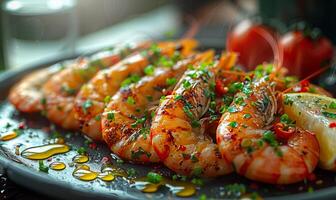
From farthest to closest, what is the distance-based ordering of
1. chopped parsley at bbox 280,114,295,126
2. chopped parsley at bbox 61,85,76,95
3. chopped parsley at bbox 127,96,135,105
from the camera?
chopped parsley at bbox 61,85,76,95 < chopped parsley at bbox 127,96,135,105 < chopped parsley at bbox 280,114,295,126

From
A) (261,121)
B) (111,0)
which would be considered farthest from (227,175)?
(111,0)

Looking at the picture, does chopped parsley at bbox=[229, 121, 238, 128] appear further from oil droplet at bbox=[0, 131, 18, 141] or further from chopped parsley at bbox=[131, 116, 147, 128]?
oil droplet at bbox=[0, 131, 18, 141]

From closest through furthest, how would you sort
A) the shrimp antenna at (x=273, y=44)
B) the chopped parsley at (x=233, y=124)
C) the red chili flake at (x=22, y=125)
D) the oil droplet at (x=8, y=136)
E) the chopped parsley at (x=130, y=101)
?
1. the chopped parsley at (x=233, y=124)
2. the chopped parsley at (x=130, y=101)
3. the oil droplet at (x=8, y=136)
4. the red chili flake at (x=22, y=125)
5. the shrimp antenna at (x=273, y=44)

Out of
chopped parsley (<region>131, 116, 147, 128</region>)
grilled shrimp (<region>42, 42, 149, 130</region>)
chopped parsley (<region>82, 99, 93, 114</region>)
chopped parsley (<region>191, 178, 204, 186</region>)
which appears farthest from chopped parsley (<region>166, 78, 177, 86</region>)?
chopped parsley (<region>191, 178, 204, 186</region>)

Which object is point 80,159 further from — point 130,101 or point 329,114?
point 329,114

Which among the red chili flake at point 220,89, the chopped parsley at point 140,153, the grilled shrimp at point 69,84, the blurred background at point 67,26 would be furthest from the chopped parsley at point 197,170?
the blurred background at point 67,26

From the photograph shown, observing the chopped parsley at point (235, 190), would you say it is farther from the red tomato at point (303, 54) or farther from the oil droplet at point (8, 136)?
the red tomato at point (303, 54)
